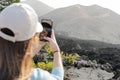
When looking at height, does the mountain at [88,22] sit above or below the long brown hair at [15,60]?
below

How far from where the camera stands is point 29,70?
2389 millimetres

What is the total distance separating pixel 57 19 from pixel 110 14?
18093 millimetres

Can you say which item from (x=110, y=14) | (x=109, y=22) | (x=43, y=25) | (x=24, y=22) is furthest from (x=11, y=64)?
(x=110, y=14)

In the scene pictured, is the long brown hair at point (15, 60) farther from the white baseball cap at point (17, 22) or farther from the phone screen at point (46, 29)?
the phone screen at point (46, 29)

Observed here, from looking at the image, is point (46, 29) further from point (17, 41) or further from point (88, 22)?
point (88, 22)

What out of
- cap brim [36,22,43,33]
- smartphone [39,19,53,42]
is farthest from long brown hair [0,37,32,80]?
smartphone [39,19,53,42]

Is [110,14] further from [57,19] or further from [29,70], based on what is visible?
[29,70]

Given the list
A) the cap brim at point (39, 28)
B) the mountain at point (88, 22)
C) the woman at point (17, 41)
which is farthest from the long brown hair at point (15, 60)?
the mountain at point (88, 22)

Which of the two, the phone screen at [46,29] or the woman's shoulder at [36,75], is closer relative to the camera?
the woman's shoulder at [36,75]

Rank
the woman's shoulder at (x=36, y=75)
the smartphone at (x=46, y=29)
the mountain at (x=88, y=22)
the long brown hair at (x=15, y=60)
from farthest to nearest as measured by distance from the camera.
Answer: the mountain at (x=88, y=22), the smartphone at (x=46, y=29), the woman's shoulder at (x=36, y=75), the long brown hair at (x=15, y=60)

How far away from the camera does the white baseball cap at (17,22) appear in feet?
7.76

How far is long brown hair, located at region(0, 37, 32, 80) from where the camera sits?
2301 millimetres

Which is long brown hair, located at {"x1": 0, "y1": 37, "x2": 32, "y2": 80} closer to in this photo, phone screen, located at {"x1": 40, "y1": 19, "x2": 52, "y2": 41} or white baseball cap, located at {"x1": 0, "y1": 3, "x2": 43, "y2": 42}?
white baseball cap, located at {"x1": 0, "y1": 3, "x2": 43, "y2": 42}

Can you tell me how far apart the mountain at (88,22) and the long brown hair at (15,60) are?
351 ft
